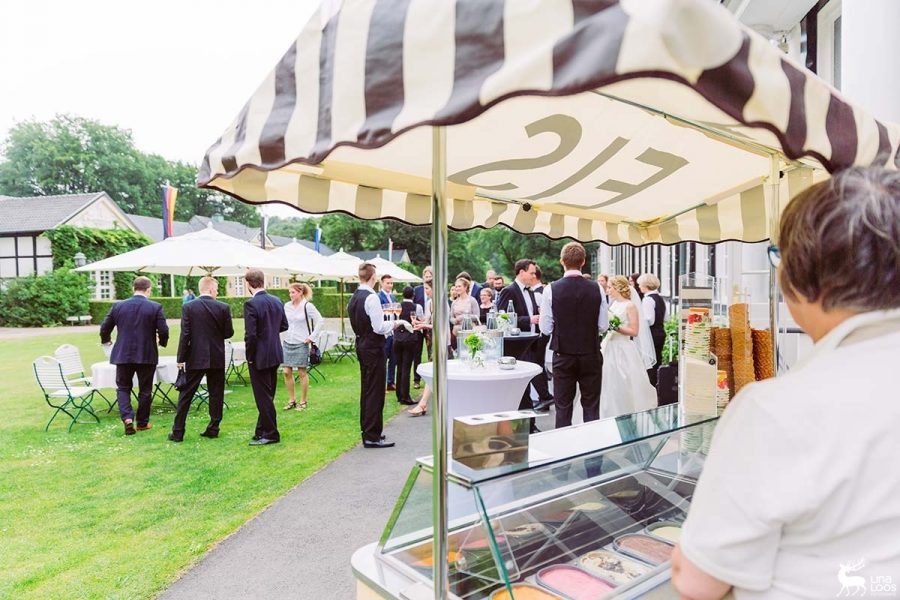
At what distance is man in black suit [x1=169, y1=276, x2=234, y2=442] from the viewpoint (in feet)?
22.6

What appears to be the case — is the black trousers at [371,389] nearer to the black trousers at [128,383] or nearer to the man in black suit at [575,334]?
the man in black suit at [575,334]

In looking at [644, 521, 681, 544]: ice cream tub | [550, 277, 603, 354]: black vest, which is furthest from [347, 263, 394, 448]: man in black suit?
[644, 521, 681, 544]: ice cream tub

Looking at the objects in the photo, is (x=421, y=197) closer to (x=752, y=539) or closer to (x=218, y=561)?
(x=752, y=539)

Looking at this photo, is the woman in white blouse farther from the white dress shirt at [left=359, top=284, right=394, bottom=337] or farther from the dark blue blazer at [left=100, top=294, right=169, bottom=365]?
the white dress shirt at [left=359, top=284, right=394, bottom=337]

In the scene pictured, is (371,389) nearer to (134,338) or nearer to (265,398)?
(265,398)

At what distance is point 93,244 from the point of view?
2966 centimetres

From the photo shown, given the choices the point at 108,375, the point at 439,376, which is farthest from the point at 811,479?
the point at 108,375

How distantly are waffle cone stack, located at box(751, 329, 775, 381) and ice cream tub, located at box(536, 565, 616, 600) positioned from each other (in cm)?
160

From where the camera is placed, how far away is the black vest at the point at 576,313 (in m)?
5.88

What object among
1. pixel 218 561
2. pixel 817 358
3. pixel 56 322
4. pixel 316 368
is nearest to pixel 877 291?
pixel 817 358

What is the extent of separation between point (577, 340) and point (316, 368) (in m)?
8.69

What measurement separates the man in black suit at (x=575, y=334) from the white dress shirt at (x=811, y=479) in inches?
190

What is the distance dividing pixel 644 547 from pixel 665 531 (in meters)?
0.17

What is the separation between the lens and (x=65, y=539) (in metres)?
4.44
